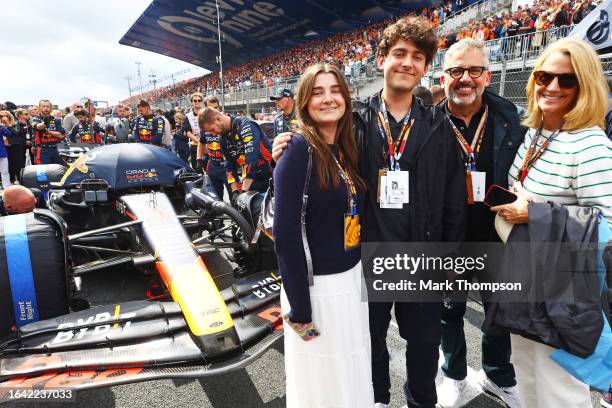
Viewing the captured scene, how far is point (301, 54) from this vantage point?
31969 mm

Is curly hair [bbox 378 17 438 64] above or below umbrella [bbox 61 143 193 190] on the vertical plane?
above

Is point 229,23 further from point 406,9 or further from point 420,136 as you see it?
point 420,136

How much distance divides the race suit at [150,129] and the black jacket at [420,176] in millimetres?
6462

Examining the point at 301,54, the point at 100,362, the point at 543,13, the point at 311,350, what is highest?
the point at 301,54

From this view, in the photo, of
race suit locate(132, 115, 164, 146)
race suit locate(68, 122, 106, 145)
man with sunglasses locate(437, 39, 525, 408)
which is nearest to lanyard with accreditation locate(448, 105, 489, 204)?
man with sunglasses locate(437, 39, 525, 408)

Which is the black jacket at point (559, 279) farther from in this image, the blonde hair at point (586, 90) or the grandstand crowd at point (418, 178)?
the blonde hair at point (586, 90)

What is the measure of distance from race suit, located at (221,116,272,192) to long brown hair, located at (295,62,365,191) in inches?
89.2

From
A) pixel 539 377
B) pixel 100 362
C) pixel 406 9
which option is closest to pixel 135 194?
pixel 100 362

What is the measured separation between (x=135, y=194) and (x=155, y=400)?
6.71 ft

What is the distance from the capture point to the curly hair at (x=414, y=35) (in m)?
1.61

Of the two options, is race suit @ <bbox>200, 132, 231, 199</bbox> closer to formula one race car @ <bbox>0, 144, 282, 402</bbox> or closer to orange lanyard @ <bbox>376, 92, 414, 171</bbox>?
formula one race car @ <bbox>0, 144, 282, 402</bbox>

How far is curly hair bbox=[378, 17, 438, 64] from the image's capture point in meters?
1.61

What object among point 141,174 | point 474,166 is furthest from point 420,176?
point 141,174

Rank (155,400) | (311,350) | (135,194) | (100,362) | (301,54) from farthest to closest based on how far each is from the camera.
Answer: (301,54) → (135,194) → (155,400) → (100,362) → (311,350)
